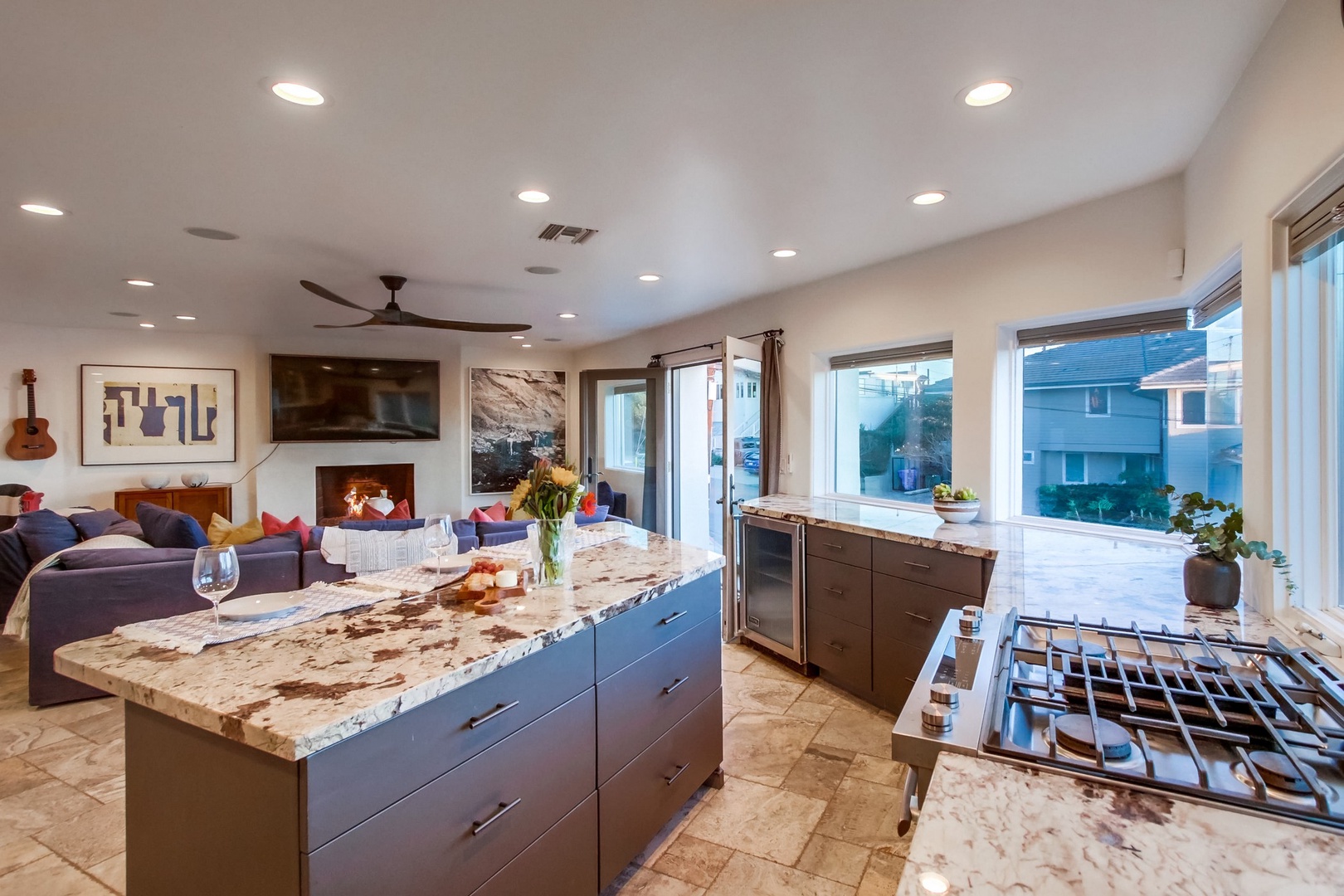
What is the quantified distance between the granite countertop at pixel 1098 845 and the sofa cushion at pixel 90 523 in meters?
5.37

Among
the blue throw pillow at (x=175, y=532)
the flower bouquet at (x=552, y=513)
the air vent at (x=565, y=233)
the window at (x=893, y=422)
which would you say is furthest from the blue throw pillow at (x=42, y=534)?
the window at (x=893, y=422)

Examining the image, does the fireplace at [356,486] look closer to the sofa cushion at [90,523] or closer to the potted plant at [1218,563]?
the sofa cushion at [90,523]

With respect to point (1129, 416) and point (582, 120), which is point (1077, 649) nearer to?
point (582, 120)

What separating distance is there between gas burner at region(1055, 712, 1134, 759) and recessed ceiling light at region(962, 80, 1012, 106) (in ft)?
5.71

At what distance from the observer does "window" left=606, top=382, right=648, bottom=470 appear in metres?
6.13

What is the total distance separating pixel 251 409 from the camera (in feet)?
21.2

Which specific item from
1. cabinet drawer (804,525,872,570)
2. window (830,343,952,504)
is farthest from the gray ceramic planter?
window (830,343,952,504)

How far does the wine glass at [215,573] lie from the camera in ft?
4.76

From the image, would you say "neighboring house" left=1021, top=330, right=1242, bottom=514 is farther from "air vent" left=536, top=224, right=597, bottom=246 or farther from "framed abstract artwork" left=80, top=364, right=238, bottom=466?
"framed abstract artwork" left=80, top=364, right=238, bottom=466

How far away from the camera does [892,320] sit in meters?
3.66

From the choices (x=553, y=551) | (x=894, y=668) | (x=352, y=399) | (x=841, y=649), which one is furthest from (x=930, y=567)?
(x=352, y=399)

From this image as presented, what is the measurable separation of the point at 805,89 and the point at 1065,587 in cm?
166

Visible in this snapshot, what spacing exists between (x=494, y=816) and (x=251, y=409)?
655 centimetres

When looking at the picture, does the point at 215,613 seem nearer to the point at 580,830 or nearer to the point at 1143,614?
the point at 580,830
